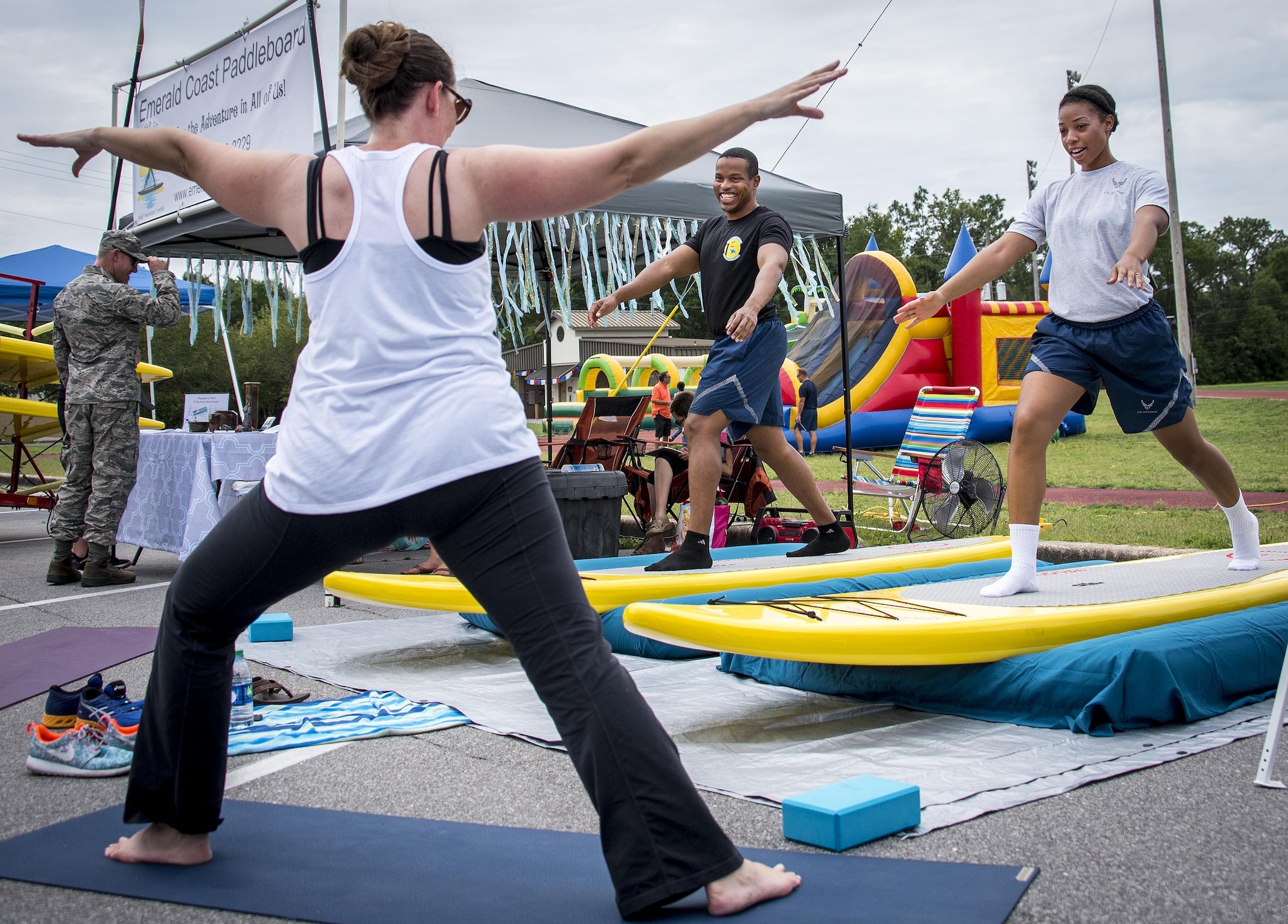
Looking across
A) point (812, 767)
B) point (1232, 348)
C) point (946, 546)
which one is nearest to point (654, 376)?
point (946, 546)

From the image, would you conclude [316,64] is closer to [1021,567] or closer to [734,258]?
[734,258]

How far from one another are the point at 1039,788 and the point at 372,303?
75.9 inches

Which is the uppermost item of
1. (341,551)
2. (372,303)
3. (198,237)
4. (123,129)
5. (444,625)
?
(198,237)

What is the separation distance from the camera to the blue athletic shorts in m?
4.81

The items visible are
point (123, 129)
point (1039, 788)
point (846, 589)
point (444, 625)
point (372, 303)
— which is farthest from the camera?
point (444, 625)

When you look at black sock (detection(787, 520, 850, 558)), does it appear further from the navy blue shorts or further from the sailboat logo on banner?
the sailboat logo on banner

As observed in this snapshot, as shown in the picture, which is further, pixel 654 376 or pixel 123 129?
pixel 654 376

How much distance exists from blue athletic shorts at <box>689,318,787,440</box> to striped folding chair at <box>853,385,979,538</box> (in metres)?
3.11

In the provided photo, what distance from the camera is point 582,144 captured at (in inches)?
287

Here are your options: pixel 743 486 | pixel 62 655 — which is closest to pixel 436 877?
pixel 62 655

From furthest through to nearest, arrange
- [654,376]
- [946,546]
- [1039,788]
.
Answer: [654,376] → [946,546] → [1039,788]

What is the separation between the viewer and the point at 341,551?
1.86 m

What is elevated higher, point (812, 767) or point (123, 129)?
point (123, 129)

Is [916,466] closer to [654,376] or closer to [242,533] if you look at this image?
[242,533]
